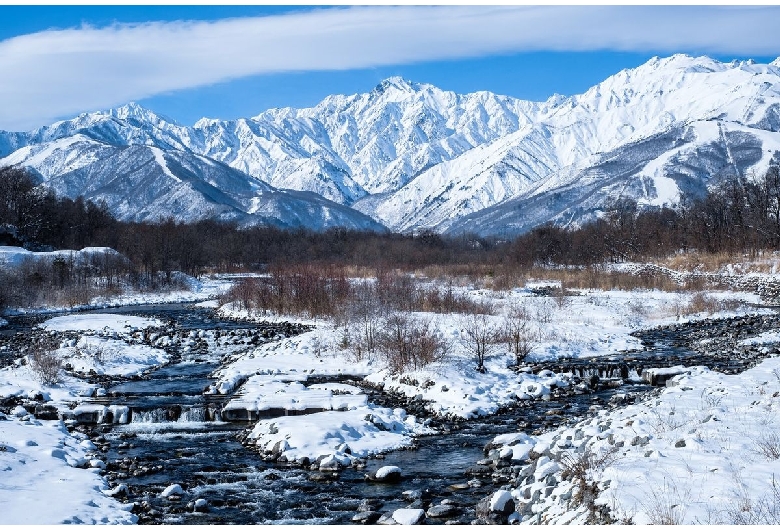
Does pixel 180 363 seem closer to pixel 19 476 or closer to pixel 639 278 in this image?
pixel 19 476

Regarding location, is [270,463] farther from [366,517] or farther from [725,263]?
[725,263]

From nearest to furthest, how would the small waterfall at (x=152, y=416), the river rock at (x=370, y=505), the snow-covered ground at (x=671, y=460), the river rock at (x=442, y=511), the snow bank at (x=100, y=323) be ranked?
the snow-covered ground at (x=671, y=460)
the river rock at (x=442, y=511)
the river rock at (x=370, y=505)
the small waterfall at (x=152, y=416)
the snow bank at (x=100, y=323)

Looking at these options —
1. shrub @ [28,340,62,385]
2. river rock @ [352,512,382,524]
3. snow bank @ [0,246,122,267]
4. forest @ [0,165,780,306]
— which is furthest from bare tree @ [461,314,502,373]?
snow bank @ [0,246,122,267]

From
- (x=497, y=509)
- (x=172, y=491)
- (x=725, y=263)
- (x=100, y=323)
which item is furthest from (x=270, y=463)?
(x=725, y=263)

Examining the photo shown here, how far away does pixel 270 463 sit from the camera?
57.0 ft

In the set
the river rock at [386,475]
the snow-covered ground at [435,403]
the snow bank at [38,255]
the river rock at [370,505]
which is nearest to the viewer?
the snow-covered ground at [435,403]

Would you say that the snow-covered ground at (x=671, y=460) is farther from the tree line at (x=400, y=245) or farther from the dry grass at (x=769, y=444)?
the tree line at (x=400, y=245)

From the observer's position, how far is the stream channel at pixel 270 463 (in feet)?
46.7

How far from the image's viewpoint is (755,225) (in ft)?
294

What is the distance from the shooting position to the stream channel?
14.2 meters

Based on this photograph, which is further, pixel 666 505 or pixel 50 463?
pixel 50 463

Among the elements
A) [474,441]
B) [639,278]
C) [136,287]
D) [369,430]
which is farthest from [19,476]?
[136,287]

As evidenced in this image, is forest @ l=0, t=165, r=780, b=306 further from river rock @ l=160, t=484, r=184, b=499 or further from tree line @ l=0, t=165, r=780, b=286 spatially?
river rock @ l=160, t=484, r=184, b=499

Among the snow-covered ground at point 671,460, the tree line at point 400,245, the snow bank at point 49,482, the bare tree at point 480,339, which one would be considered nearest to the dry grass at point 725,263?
the tree line at point 400,245
